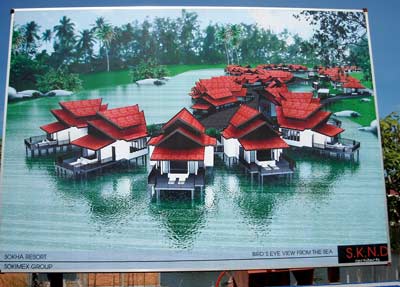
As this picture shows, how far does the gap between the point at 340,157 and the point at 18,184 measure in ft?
10.0

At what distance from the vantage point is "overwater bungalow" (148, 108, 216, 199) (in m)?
3.90

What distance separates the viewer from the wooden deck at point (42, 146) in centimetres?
390

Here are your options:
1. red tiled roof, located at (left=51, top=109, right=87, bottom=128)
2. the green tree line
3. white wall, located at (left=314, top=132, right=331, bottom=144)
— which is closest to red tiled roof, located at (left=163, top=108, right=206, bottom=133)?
the green tree line

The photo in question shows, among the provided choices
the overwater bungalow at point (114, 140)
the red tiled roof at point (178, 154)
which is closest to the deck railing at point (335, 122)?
the red tiled roof at point (178, 154)

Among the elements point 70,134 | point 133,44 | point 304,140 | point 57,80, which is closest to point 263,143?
point 304,140

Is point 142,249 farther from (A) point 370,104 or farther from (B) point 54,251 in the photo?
(A) point 370,104

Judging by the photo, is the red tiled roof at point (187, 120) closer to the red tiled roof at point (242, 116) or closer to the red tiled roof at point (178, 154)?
the red tiled roof at point (178, 154)

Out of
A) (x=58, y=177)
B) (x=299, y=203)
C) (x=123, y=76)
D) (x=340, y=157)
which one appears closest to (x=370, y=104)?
(x=340, y=157)

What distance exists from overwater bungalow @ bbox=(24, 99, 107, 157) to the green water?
0.23 feet

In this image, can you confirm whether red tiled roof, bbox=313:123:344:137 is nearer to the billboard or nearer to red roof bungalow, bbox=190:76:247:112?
the billboard

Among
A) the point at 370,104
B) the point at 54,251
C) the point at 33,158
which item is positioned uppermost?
the point at 370,104

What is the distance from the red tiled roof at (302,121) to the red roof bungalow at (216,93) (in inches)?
16.5

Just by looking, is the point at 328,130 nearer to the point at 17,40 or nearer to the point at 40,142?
the point at 40,142

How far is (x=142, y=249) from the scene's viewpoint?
365 cm
